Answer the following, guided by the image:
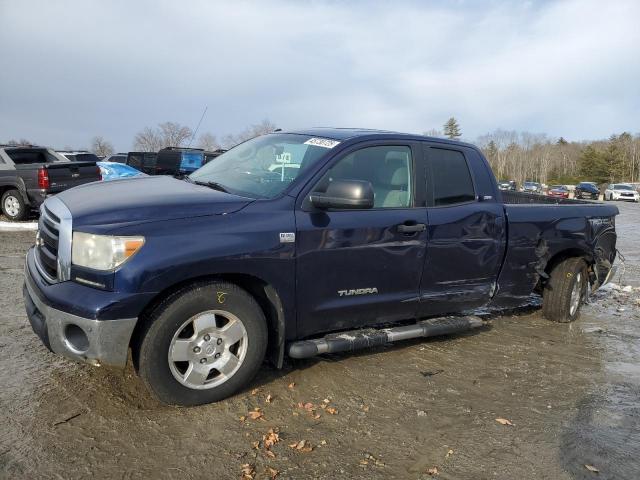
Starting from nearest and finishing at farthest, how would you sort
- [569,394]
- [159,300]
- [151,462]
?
[151,462] < [159,300] < [569,394]

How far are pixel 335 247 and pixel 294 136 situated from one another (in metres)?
1.19

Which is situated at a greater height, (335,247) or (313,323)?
(335,247)

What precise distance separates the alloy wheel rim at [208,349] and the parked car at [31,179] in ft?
31.0

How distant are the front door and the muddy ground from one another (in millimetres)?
522

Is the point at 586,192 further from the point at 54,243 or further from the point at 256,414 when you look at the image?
the point at 54,243

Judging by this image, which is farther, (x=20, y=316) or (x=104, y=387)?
(x=20, y=316)

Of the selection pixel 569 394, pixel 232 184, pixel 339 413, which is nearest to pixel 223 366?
pixel 339 413

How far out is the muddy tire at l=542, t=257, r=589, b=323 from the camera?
18.1 ft

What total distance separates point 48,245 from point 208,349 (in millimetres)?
1260

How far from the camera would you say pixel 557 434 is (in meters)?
3.27

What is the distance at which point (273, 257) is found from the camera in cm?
340

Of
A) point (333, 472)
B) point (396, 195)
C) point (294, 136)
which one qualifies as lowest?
point (333, 472)

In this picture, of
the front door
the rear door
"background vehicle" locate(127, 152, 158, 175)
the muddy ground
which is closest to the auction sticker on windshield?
the front door

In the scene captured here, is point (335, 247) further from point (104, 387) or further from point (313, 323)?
point (104, 387)
